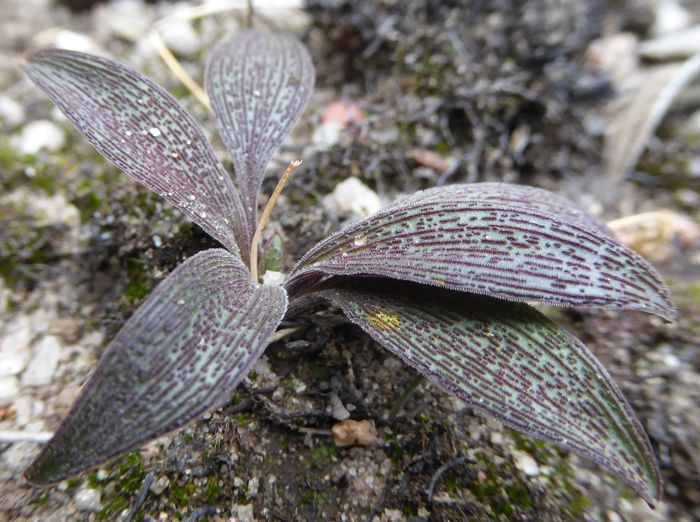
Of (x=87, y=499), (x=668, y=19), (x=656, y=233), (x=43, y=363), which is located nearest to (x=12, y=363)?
(x=43, y=363)

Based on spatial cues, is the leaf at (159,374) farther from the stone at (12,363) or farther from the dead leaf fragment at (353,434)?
the stone at (12,363)

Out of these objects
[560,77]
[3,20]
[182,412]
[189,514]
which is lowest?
[189,514]

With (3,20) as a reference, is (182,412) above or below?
below

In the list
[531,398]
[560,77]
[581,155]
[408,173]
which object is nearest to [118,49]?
[408,173]

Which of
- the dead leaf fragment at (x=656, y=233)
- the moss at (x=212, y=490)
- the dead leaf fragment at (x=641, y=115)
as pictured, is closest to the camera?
the moss at (x=212, y=490)

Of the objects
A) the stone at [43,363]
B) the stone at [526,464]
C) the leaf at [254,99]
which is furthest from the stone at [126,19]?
the stone at [526,464]

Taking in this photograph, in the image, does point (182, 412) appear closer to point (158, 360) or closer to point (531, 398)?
point (158, 360)

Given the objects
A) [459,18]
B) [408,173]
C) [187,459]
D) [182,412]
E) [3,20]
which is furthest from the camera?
[3,20]
